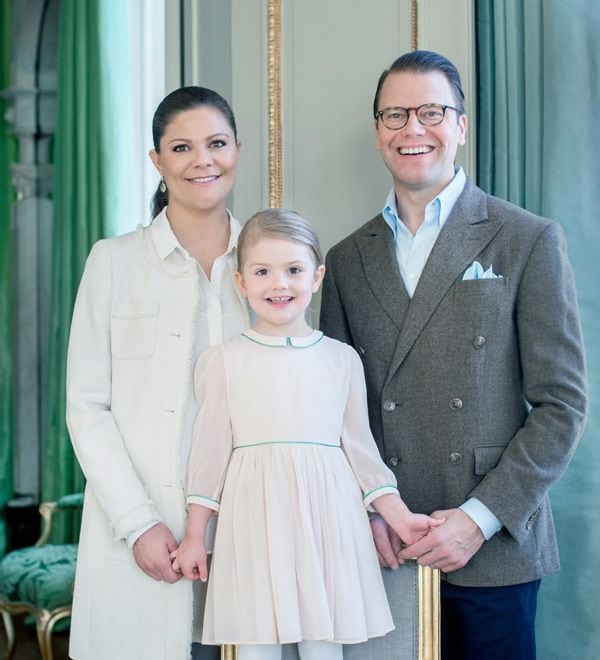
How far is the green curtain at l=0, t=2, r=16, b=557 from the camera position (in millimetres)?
4309

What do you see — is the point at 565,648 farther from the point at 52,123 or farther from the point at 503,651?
the point at 52,123

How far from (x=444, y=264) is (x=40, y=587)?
1.98m

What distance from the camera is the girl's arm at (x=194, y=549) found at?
1.88 metres

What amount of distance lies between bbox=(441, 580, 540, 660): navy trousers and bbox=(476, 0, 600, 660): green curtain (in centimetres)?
41

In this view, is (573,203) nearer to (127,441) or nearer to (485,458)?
(485,458)

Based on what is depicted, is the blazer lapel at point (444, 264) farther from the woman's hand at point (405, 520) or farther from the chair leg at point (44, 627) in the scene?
the chair leg at point (44, 627)

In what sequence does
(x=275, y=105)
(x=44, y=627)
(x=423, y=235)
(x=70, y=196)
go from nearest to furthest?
1. (x=423, y=235)
2. (x=275, y=105)
3. (x=44, y=627)
4. (x=70, y=196)

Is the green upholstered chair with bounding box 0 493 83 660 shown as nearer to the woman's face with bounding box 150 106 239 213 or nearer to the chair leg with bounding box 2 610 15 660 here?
the chair leg with bounding box 2 610 15 660

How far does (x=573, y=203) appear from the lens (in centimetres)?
239

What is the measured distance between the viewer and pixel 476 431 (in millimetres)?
2006

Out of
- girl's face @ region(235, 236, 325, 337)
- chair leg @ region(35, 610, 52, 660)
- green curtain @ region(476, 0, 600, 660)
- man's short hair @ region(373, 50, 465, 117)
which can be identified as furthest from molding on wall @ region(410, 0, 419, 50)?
chair leg @ region(35, 610, 52, 660)

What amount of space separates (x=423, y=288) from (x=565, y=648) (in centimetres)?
103

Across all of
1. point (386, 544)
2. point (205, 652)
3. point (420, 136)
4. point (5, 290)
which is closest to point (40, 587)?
point (205, 652)

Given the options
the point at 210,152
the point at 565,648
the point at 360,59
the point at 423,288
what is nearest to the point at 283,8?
the point at 360,59
